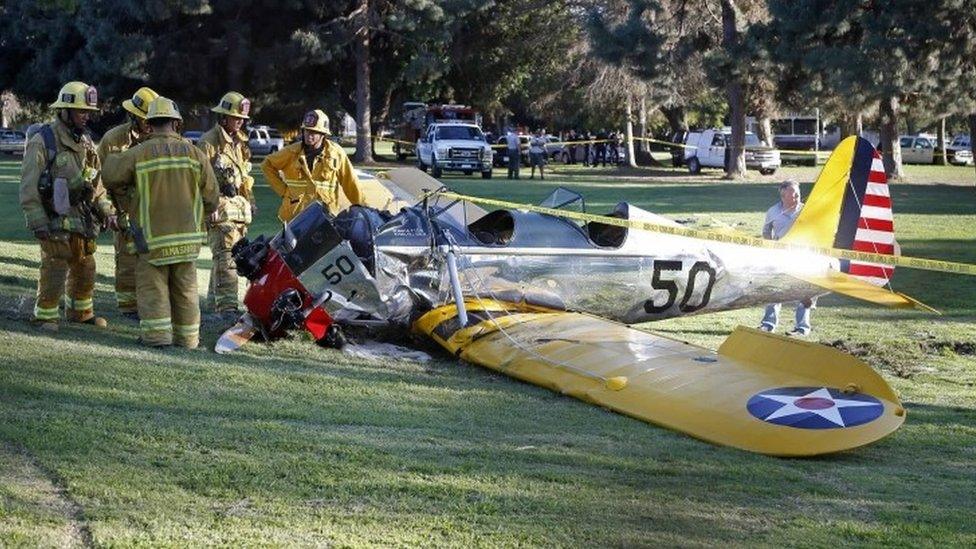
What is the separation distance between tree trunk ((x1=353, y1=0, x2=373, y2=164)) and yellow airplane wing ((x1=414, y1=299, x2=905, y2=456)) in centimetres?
4893

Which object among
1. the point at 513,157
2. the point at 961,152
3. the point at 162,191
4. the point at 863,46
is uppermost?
the point at 863,46

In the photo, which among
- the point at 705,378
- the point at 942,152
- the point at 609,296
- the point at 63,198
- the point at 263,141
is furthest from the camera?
the point at 263,141

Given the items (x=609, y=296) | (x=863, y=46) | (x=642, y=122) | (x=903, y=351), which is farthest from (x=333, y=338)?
(x=642, y=122)

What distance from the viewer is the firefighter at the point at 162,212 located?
30.3ft

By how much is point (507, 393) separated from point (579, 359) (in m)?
0.59

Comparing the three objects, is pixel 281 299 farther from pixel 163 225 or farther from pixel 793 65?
pixel 793 65

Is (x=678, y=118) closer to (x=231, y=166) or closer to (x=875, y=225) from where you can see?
(x=875, y=225)

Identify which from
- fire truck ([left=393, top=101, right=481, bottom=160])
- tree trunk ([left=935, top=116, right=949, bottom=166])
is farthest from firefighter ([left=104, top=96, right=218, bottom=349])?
tree trunk ([left=935, top=116, right=949, bottom=166])

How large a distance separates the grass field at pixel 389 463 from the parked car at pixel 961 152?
63.6 m

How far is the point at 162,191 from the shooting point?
927 cm

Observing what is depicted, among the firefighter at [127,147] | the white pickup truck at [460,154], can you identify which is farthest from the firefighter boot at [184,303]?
the white pickup truck at [460,154]

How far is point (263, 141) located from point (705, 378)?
6389 centimetres

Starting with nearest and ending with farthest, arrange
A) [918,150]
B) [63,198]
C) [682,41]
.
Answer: [63,198], [682,41], [918,150]

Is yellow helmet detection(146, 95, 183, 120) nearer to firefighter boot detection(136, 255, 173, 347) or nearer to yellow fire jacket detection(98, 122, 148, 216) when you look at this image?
firefighter boot detection(136, 255, 173, 347)
